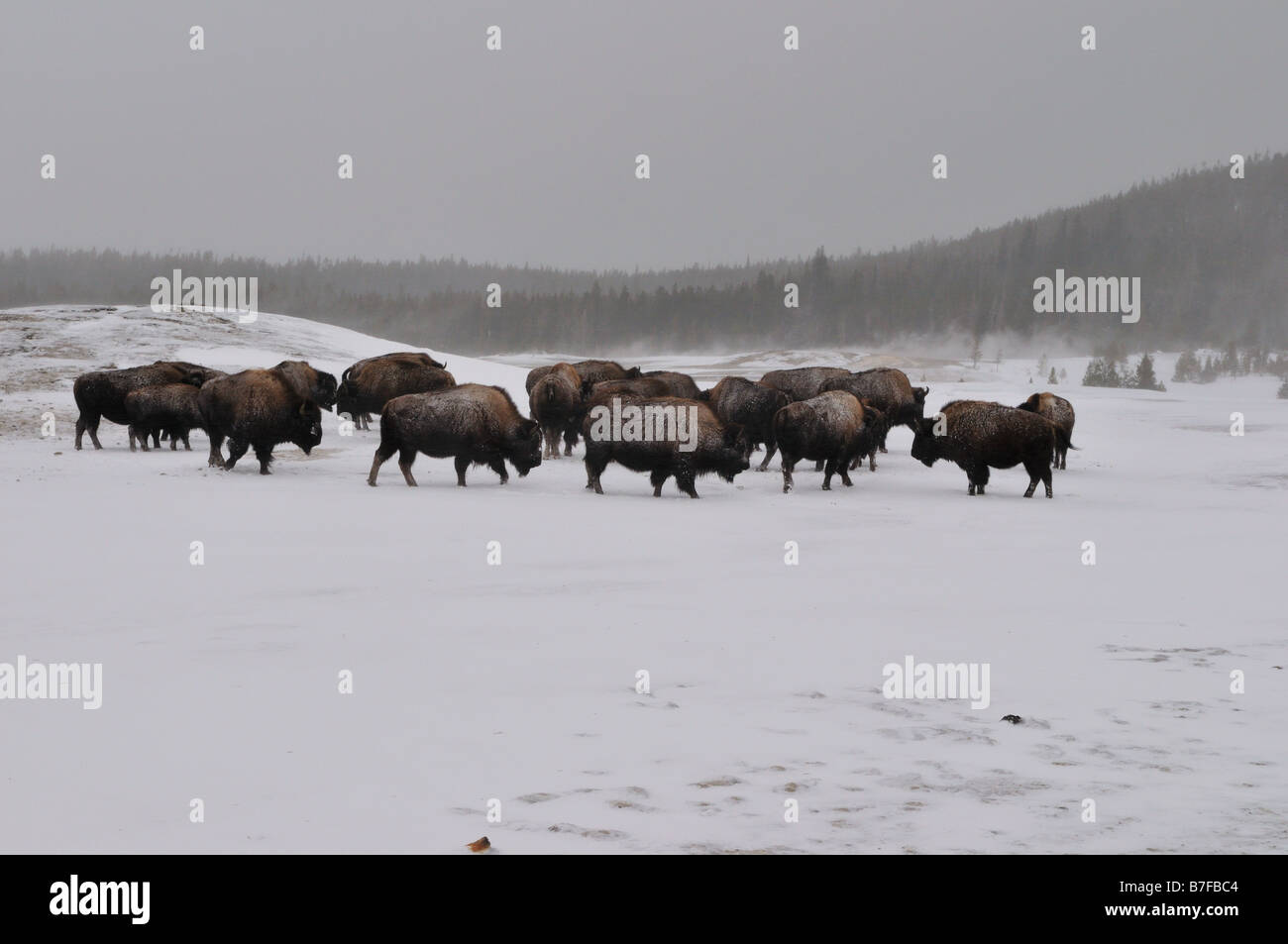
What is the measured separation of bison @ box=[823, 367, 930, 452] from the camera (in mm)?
22433

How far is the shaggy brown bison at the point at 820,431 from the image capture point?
18.5 m

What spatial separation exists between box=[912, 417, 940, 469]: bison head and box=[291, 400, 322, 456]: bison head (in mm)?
9940

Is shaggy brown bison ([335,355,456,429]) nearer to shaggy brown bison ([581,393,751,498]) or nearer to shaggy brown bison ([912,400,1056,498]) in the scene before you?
shaggy brown bison ([581,393,751,498])

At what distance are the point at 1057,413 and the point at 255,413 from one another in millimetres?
14600

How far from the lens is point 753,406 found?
70.9ft

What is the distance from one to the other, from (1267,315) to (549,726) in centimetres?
15870

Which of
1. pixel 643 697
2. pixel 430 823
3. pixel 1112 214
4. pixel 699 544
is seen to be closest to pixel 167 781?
pixel 430 823

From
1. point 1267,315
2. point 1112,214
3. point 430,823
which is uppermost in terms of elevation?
point 1112,214

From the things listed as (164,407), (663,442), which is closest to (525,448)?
(663,442)

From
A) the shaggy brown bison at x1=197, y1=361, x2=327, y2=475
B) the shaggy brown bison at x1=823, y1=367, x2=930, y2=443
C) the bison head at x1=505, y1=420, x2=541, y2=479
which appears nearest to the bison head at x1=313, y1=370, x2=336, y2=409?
the shaggy brown bison at x1=197, y1=361, x2=327, y2=475

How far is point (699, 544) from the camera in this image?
1253 centimetres

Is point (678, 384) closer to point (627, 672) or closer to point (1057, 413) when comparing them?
point (1057, 413)

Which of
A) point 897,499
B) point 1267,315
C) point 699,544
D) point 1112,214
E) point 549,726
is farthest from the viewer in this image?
point 1112,214
